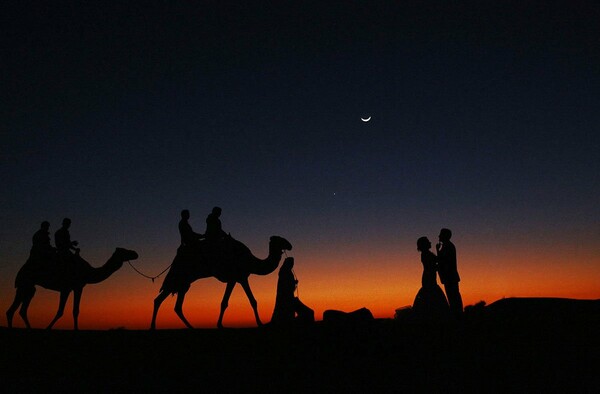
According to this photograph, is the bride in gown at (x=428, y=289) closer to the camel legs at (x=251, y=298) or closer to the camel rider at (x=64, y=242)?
the camel legs at (x=251, y=298)

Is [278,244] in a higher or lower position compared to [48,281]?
higher

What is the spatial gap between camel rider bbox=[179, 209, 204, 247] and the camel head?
211cm

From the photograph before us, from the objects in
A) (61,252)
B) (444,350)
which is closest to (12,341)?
(61,252)

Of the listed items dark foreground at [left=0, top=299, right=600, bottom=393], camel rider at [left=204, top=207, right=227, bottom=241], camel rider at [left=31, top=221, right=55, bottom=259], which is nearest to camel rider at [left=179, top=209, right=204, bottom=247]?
camel rider at [left=204, top=207, right=227, bottom=241]

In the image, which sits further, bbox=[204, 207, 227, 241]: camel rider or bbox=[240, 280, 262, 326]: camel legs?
bbox=[204, 207, 227, 241]: camel rider

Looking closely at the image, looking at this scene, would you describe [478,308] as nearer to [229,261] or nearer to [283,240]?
[283,240]

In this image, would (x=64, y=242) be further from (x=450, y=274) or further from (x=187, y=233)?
(x=450, y=274)

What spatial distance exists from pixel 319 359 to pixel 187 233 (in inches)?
245

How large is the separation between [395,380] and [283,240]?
810 cm

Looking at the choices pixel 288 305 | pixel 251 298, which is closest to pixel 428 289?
pixel 288 305

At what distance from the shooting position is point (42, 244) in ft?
47.3

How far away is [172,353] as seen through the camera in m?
9.91

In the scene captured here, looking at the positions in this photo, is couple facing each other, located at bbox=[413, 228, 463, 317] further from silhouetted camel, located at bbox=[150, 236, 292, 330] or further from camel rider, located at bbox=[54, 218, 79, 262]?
camel rider, located at bbox=[54, 218, 79, 262]

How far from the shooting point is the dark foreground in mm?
7711
